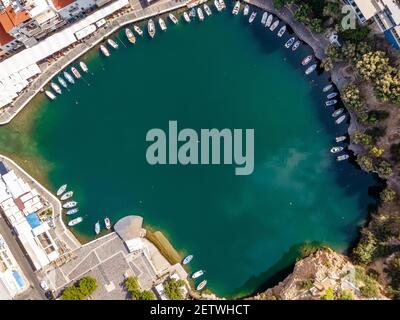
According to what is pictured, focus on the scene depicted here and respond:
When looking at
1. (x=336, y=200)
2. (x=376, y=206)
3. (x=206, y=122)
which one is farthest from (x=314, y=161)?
(x=206, y=122)

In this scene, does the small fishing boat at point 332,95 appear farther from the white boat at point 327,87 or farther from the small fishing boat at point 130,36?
the small fishing boat at point 130,36

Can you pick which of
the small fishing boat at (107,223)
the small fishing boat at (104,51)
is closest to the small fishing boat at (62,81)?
the small fishing boat at (104,51)

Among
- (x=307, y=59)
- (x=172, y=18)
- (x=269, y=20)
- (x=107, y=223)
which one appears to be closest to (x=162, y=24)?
(x=172, y=18)

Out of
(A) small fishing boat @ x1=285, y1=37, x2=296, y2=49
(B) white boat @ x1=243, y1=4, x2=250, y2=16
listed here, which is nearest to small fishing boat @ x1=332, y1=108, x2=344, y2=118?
(A) small fishing boat @ x1=285, y1=37, x2=296, y2=49

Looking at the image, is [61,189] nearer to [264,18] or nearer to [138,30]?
[138,30]

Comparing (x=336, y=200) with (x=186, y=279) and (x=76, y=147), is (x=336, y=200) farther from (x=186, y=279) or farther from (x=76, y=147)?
(x=76, y=147)

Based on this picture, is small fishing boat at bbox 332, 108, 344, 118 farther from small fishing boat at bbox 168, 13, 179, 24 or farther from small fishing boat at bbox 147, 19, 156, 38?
small fishing boat at bbox 147, 19, 156, 38

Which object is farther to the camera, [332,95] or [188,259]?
[188,259]
